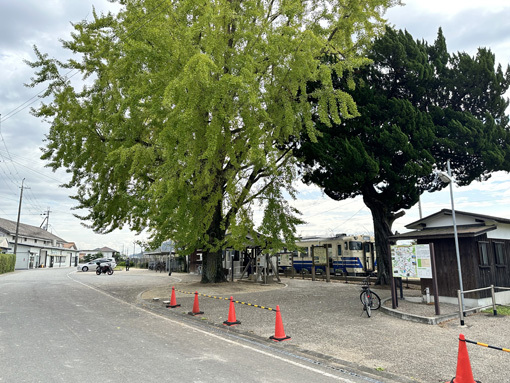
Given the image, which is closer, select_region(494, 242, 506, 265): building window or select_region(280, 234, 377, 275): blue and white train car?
select_region(494, 242, 506, 265): building window

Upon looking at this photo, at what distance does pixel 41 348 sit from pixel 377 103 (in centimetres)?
1475

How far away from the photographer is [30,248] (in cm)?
5725

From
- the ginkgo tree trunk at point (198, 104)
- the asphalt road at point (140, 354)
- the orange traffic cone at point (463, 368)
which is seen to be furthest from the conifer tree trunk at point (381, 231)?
the orange traffic cone at point (463, 368)

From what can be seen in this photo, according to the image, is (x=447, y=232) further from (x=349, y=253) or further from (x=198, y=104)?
(x=349, y=253)

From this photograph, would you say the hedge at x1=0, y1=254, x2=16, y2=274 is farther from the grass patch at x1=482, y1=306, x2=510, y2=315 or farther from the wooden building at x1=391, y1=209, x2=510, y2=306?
the grass patch at x1=482, y1=306, x2=510, y2=315

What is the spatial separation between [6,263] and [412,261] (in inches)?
1734

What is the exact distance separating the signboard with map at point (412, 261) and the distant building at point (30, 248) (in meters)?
49.6

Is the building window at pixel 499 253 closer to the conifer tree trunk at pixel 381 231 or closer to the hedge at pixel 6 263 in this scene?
the conifer tree trunk at pixel 381 231

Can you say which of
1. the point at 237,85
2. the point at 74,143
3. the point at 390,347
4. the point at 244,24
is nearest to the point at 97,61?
the point at 74,143

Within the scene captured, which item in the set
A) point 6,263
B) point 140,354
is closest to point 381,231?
point 140,354

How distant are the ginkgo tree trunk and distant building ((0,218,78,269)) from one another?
1486 inches

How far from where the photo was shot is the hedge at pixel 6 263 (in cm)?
3655

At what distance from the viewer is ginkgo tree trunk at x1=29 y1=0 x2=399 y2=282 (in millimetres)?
11320

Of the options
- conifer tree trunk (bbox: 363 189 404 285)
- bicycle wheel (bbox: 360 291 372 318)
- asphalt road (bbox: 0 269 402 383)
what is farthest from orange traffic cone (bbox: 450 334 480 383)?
conifer tree trunk (bbox: 363 189 404 285)
